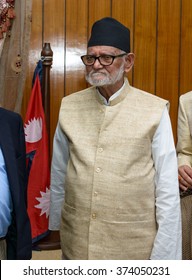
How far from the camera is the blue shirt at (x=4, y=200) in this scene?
5.18 ft

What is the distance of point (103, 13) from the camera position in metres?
3.75

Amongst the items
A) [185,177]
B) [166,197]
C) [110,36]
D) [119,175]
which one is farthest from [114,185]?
[110,36]

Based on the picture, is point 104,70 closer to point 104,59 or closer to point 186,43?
point 104,59

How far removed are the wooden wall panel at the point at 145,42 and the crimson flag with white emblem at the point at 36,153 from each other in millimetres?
949

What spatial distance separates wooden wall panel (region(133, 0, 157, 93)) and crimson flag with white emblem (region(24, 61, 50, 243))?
95cm

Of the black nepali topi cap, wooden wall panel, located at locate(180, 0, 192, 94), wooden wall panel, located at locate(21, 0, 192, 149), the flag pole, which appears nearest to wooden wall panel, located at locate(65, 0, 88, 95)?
wooden wall panel, located at locate(21, 0, 192, 149)

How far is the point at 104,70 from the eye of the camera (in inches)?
74.9

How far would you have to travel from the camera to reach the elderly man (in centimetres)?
184

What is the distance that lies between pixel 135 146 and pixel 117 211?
30 centimetres

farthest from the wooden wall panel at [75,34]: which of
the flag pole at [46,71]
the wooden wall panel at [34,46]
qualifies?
the flag pole at [46,71]

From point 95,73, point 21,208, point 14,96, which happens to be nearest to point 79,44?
point 14,96

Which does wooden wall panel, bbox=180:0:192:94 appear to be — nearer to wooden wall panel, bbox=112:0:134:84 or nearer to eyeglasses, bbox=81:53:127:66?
wooden wall panel, bbox=112:0:134:84

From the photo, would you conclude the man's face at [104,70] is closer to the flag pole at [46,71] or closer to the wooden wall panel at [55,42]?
the flag pole at [46,71]

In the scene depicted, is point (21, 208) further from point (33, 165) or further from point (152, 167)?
point (33, 165)
